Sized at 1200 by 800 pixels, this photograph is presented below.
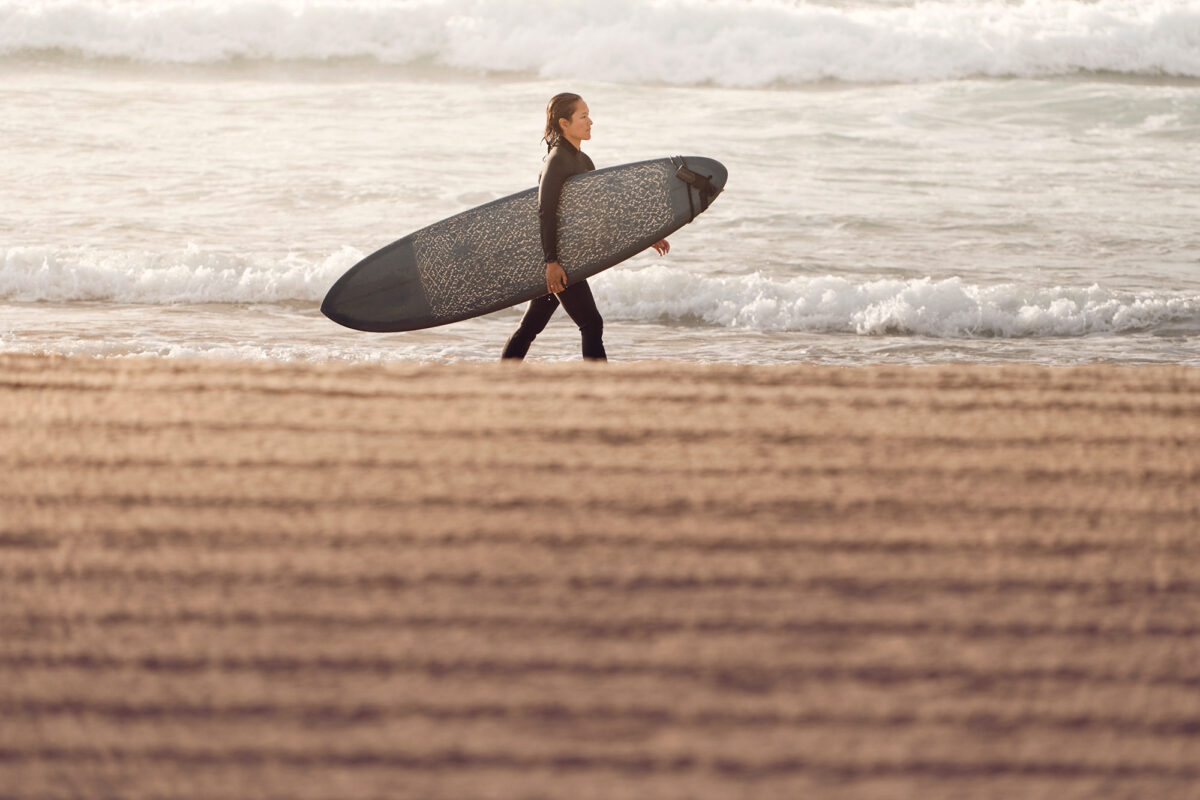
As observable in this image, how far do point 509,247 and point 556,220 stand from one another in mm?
435

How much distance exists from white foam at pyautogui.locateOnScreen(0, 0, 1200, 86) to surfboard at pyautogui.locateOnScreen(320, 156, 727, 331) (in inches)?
645

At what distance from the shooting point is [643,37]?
76.6 feet

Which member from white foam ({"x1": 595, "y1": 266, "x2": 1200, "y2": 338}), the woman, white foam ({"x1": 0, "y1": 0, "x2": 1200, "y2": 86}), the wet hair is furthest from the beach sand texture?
white foam ({"x1": 0, "y1": 0, "x2": 1200, "y2": 86})

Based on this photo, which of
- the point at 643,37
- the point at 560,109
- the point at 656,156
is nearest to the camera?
the point at 560,109

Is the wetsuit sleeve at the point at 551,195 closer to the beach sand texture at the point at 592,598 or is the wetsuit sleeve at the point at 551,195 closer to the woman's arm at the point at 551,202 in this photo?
the woman's arm at the point at 551,202

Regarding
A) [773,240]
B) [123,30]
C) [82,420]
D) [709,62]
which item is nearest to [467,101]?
[709,62]

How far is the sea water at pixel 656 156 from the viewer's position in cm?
948

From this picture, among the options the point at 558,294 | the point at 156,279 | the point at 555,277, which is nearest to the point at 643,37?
the point at 156,279

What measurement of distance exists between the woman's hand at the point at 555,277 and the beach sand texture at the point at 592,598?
5.34 m

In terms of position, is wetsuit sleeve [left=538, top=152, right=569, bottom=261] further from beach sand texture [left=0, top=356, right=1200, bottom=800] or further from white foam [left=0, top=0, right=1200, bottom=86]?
white foam [left=0, top=0, right=1200, bottom=86]

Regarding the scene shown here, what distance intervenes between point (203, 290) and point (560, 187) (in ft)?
18.9

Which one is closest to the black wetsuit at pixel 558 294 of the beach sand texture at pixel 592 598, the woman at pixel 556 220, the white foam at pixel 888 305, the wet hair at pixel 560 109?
the woman at pixel 556 220

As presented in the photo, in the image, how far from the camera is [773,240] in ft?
39.7

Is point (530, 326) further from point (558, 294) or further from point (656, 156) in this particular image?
point (656, 156)
